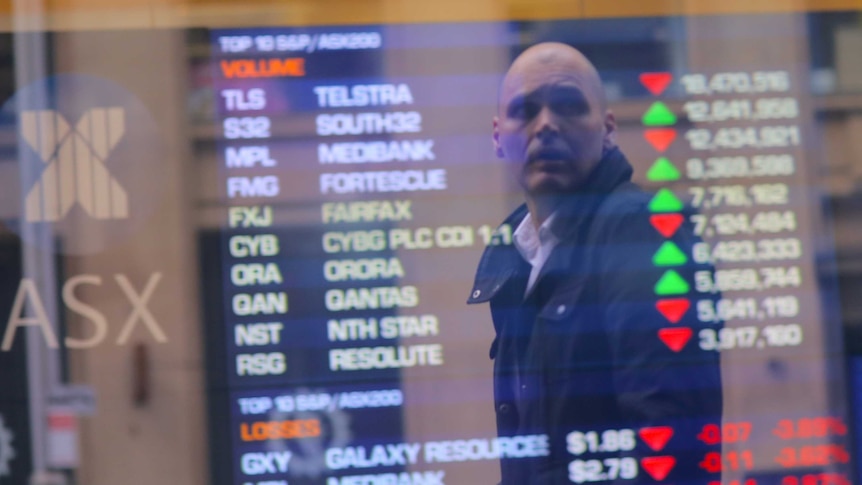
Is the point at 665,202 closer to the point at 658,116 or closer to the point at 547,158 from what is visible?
the point at 658,116

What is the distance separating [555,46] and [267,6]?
2.66ft

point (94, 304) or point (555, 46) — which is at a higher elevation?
point (555, 46)

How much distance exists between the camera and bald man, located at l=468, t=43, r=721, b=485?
3182 millimetres

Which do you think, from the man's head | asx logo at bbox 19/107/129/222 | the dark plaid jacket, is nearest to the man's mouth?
the man's head

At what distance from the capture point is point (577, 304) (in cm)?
319

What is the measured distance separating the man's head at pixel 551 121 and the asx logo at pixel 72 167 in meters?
1.06

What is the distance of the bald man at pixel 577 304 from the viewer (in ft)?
10.4

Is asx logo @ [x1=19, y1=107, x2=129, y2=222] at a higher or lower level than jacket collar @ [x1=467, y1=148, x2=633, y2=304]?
higher

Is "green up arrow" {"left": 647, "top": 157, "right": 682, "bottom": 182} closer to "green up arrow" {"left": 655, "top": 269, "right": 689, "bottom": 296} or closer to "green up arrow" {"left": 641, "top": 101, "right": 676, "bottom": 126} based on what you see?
"green up arrow" {"left": 641, "top": 101, "right": 676, "bottom": 126}

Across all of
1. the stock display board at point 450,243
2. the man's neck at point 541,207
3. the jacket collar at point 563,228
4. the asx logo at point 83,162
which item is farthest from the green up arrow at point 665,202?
the asx logo at point 83,162

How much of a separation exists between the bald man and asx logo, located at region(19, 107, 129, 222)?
1043 mm

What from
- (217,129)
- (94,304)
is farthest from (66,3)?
(94,304)

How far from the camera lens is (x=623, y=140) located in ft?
10.7

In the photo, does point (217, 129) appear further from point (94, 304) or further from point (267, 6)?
point (94, 304)
